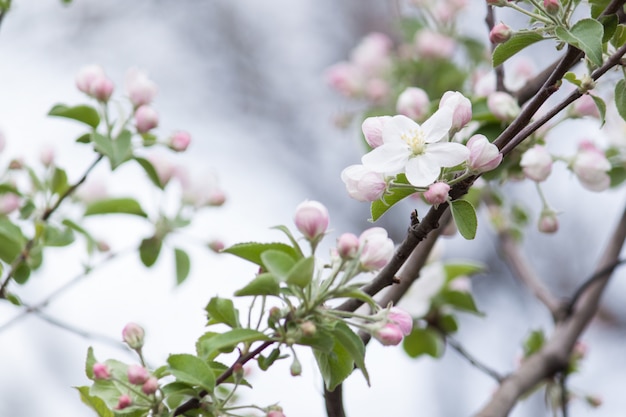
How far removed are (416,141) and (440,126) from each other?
→ 0.12 ft

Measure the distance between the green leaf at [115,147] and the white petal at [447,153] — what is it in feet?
1.62

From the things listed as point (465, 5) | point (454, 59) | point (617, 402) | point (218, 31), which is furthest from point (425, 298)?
point (218, 31)

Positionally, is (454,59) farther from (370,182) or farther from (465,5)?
(370,182)

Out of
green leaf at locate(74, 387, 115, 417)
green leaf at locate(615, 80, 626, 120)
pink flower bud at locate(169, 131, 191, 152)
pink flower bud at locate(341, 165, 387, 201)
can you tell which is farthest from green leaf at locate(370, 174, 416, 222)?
pink flower bud at locate(169, 131, 191, 152)

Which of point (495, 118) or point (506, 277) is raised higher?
point (495, 118)

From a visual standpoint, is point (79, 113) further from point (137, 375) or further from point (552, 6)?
point (552, 6)

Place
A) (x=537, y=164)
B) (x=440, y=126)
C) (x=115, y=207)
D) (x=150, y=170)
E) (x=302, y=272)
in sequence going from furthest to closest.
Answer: (x=115, y=207) < (x=150, y=170) < (x=537, y=164) < (x=440, y=126) < (x=302, y=272)

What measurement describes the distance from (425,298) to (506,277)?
2046mm

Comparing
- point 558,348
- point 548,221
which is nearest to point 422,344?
point 558,348

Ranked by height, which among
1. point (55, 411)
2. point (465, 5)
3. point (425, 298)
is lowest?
point (55, 411)

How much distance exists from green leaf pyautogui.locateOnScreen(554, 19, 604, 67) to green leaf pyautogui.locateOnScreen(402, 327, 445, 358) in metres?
0.72

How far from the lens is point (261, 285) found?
0.74 meters

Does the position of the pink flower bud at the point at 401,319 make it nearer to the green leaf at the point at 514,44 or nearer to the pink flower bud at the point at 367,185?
the pink flower bud at the point at 367,185

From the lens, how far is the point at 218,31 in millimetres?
3908
